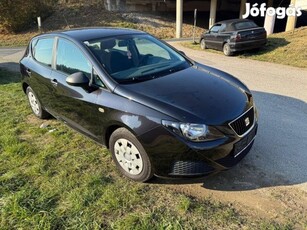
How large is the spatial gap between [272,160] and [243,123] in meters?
0.94

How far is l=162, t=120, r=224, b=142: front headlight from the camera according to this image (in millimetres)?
2754

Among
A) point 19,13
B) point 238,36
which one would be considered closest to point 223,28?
point 238,36

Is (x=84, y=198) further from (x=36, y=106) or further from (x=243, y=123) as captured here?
(x=36, y=106)

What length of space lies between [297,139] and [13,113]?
206 inches

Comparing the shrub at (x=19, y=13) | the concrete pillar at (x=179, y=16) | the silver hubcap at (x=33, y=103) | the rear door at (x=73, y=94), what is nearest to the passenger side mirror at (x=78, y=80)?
the rear door at (x=73, y=94)

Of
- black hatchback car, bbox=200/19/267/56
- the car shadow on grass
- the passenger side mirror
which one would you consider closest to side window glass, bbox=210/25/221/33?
black hatchback car, bbox=200/19/267/56

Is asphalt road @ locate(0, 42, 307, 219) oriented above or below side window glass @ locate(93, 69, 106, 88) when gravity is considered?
below

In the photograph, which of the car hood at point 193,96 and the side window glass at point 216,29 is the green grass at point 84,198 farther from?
the side window glass at point 216,29

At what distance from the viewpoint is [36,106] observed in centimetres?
524

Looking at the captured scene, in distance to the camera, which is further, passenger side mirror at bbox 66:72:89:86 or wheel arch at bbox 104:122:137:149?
passenger side mirror at bbox 66:72:89:86

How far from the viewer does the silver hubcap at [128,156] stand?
123 inches

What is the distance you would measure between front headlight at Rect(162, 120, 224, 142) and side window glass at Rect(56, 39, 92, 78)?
139 centimetres

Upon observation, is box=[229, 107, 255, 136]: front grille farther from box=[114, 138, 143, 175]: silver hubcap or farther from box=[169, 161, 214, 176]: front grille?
box=[114, 138, 143, 175]: silver hubcap

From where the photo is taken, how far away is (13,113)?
5617mm
